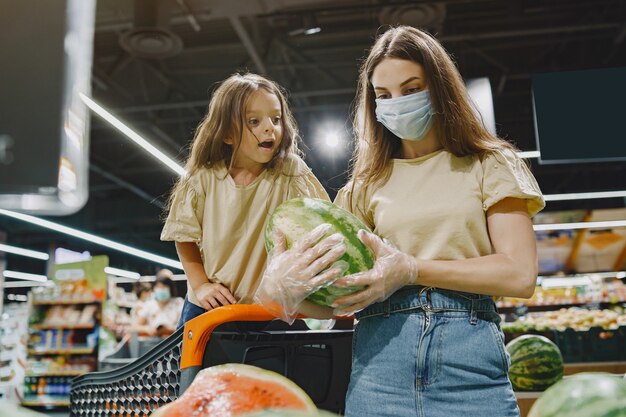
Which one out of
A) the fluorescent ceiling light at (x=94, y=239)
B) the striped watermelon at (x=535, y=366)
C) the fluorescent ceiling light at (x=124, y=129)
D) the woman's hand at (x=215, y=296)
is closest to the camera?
the woman's hand at (x=215, y=296)

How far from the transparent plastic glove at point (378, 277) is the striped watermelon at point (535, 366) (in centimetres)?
295

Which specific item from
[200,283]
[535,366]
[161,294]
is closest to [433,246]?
[200,283]

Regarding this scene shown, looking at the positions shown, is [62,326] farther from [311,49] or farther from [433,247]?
[433,247]

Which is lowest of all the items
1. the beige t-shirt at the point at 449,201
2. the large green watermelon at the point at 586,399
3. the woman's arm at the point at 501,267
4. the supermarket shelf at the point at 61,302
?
the supermarket shelf at the point at 61,302

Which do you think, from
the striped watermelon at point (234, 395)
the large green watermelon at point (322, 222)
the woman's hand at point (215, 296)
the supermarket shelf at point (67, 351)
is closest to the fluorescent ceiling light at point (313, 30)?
the supermarket shelf at point (67, 351)

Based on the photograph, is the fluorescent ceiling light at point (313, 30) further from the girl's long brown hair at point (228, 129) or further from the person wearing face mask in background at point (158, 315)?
the girl's long brown hair at point (228, 129)

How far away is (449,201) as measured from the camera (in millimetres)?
1379

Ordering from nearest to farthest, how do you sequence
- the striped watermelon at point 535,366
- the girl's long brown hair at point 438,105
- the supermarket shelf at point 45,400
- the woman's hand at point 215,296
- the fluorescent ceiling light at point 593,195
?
the girl's long brown hair at point 438,105 → the woman's hand at point 215,296 → the striped watermelon at point 535,366 → the supermarket shelf at point 45,400 → the fluorescent ceiling light at point 593,195

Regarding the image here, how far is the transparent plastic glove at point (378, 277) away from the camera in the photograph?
1194mm

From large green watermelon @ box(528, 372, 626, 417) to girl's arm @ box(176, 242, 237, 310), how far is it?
1150mm

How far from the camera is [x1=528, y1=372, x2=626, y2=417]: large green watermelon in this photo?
611 mm

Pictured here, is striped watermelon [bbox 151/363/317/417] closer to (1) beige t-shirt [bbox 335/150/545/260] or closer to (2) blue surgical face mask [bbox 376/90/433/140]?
(1) beige t-shirt [bbox 335/150/545/260]

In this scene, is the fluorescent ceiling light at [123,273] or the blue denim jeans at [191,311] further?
the fluorescent ceiling light at [123,273]

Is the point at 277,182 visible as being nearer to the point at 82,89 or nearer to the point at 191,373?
the point at 191,373
